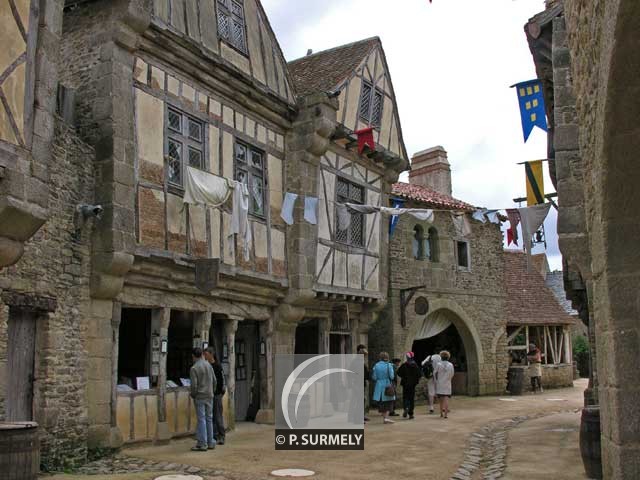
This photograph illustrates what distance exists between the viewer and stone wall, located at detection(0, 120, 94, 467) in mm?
7629

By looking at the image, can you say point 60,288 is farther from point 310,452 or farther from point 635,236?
point 635,236

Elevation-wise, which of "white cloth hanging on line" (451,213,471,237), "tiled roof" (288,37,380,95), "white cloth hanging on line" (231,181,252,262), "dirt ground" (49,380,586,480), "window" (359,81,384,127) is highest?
"tiled roof" (288,37,380,95)

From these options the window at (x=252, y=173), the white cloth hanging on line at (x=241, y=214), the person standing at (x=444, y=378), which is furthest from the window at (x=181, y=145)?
the person standing at (x=444, y=378)

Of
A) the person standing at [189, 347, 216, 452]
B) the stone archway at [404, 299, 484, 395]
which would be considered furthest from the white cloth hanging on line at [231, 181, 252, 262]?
the stone archway at [404, 299, 484, 395]

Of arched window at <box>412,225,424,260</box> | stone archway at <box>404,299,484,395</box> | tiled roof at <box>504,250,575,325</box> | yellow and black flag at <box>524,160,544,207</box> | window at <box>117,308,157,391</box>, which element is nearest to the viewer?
yellow and black flag at <box>524,160,544,207</box>

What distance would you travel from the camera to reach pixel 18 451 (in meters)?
5.41

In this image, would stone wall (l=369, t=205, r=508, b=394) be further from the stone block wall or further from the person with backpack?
the stone block wall

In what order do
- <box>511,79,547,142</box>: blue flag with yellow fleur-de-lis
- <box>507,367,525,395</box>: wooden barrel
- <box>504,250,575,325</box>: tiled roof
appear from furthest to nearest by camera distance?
<box>504,250,575,325</box>: tiled roof < <box>507,367,525,395</box>: wooden barrel < <box>511,79,547,142</box>: blue flag with yellow fleur-de-lis

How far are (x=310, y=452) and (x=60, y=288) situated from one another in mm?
3971

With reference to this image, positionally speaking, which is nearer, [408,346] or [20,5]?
[20,5]

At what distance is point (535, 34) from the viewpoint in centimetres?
937

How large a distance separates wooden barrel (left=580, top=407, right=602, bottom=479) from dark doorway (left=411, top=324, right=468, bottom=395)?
41.6 feet

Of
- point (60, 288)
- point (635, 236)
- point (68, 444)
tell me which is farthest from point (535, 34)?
point (68, 444)

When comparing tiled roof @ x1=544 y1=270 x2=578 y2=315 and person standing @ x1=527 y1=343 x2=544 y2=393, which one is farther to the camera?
tiled roof @ x1=544 y1=270 x2=578 y2=315
